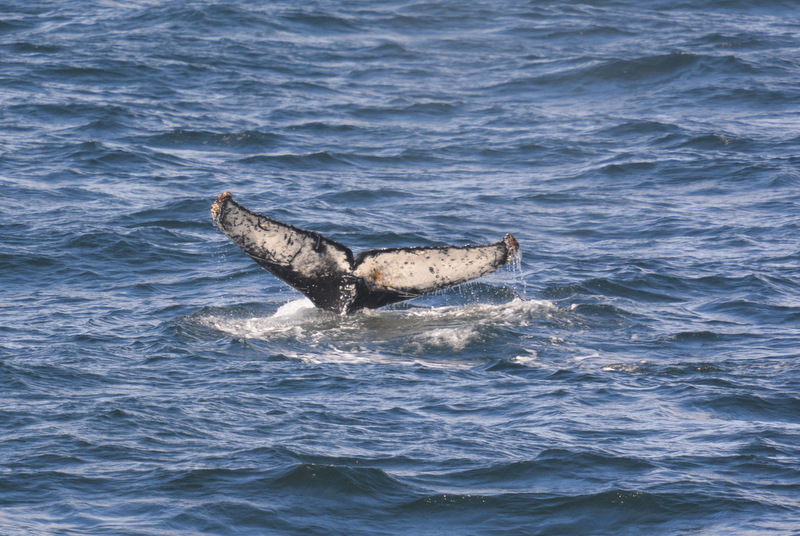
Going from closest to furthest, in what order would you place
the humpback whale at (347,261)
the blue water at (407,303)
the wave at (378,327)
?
the blue water at (407,303)
the humpback whale at (347,261)
the wave at (378,327)

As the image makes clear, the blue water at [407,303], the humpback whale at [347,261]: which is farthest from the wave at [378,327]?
→ the humpback whale at [347,261]

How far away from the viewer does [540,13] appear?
37.1m

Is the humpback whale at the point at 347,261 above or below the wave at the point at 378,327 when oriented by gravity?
above

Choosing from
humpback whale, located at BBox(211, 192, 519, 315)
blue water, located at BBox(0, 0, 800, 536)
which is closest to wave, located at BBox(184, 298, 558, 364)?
blue water, located at BBox(0, 0, 800, 536)

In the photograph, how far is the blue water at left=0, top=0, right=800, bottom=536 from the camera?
31.3 ft

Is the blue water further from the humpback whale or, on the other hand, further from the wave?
the humpback whale

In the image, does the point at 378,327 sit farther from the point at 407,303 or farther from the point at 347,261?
the point at 407,303

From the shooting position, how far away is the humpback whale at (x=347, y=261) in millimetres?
12336

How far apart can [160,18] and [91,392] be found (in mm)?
23412

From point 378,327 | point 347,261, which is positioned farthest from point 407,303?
point 347,261

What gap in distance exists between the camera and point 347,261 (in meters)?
12.7

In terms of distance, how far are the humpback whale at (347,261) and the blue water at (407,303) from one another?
560mm

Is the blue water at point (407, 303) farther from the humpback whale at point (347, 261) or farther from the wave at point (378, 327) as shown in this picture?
the humpback whale at point (347, 261)

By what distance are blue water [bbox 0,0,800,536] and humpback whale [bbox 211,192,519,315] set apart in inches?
22.1
